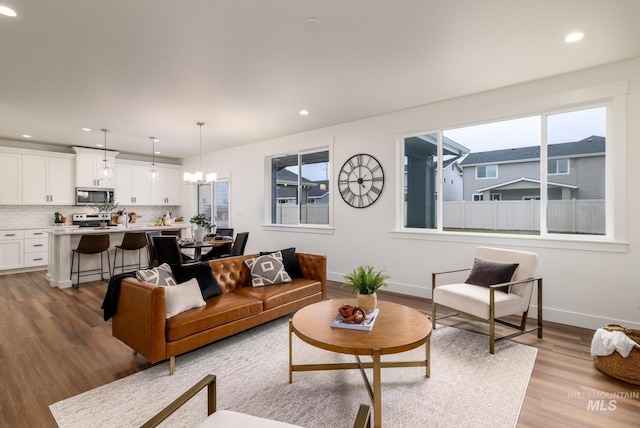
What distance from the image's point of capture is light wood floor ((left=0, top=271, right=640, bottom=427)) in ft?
6.60

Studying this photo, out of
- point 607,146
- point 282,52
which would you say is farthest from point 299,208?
point 607,146

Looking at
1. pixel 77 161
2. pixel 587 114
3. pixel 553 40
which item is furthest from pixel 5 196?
pixel 587 114

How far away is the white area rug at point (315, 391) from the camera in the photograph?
1.98 metres

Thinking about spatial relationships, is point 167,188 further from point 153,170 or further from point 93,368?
point 93,368

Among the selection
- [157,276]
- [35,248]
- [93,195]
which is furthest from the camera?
[93,195]

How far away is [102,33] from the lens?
2662 mm

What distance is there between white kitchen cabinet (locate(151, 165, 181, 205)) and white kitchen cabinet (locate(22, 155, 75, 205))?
1847mm

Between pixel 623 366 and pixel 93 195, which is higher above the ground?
pixel 93 195

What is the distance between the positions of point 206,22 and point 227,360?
2793mm

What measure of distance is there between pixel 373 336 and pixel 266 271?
71.5 inches

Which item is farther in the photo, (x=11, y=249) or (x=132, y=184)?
(x=132, y=184)

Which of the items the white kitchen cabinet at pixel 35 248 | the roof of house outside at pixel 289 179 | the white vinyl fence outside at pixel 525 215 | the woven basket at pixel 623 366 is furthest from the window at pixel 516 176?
the white kitchen cabinet at pixel 35 248

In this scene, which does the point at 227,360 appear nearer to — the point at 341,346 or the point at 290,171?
the point at 341,346

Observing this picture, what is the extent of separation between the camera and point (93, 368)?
2.60 metres
